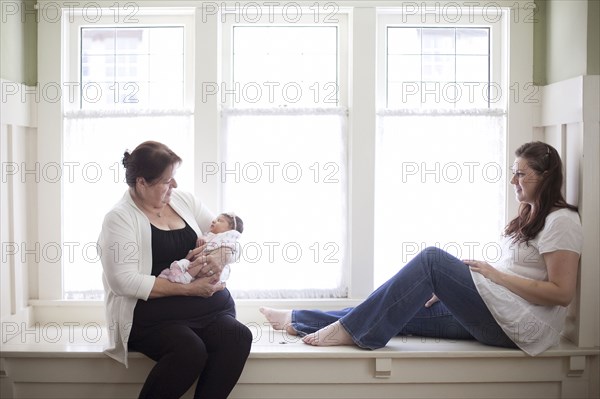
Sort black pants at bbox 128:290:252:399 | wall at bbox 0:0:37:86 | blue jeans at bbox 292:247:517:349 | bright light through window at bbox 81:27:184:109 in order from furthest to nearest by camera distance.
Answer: bright light through window at bbox 81:27:184:109 < wall at bbox 0:0:37:86 < blue jeans at bbox 292:247:517:349 < black pants at bbox 128:290:252:399

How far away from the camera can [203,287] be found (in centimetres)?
323

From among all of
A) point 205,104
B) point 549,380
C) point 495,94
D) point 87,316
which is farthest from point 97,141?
point 549,380

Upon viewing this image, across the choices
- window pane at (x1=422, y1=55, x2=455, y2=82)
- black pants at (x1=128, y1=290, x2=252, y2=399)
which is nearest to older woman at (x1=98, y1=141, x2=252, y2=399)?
black pants at (x1=128, y1=290, x2=252, y2=399)

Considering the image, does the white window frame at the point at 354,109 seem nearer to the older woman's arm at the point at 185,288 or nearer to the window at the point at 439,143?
the window at the point at 439,143

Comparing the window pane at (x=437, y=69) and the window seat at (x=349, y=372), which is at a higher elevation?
the window pane at (x=437, y=69)

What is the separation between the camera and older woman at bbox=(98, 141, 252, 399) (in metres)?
3.07

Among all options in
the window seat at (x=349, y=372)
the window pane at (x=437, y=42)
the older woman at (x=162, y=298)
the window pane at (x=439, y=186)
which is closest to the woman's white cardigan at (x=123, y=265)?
the older woman at (x=162, y=298)

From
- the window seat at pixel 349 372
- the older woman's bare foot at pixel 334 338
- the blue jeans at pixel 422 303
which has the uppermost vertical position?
the blue jeans at pixel 422 303

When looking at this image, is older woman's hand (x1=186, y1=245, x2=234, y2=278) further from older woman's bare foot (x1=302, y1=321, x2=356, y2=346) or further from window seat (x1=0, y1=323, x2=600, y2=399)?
older woman's bare foot (x1=302, y1=321, x2=356, y2=346)

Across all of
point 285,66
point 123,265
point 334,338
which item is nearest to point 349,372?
point 334,338

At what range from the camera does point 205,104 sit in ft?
12.5

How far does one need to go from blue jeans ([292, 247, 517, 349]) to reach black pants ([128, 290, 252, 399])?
1.78 feet

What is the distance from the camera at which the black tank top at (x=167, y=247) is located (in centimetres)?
325

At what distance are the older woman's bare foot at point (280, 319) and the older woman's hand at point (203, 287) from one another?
0.46 metres
